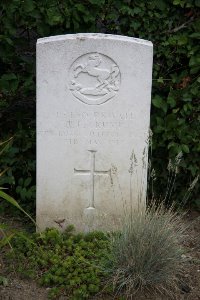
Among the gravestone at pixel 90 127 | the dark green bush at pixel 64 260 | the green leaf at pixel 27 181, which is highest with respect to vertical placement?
the gravestone at pixel 90 127

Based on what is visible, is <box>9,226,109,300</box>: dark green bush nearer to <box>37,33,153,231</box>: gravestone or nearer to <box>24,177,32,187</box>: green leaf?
<box>37,33,153,231</box>: gravestone

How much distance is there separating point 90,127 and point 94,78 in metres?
0.35

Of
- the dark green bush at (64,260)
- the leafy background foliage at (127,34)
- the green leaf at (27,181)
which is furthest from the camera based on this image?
the green leaf at (27,181)

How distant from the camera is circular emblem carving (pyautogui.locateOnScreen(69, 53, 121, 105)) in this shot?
3.65 meters

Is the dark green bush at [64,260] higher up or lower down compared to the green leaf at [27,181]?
lower down

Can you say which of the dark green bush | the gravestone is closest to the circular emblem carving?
the gravestone

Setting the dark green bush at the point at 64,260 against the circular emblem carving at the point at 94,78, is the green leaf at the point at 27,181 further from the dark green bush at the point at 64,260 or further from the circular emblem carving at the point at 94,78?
the circular emblem carving at the point at 94,78

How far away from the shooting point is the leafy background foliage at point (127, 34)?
13.3ft

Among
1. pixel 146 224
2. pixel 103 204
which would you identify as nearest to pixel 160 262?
pixel 146 224

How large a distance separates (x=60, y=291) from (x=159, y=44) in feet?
6.69

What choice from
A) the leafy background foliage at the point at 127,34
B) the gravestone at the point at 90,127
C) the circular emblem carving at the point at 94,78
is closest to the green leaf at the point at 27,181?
the leafy background foliage at the point at 127,34

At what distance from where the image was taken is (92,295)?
3352 millimetres

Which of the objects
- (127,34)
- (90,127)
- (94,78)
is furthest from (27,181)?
(127,34)

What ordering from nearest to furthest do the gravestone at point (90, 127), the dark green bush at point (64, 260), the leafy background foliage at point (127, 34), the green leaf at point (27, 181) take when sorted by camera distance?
1. the dark green bush at point (64, 260)
2. the gravestone at point (90, 127)
3. the leafy background foliage at point (127, 34)
4. the green leaf at point (27, 181)
